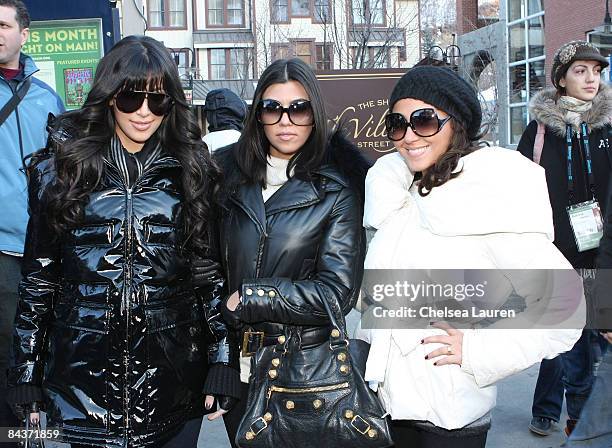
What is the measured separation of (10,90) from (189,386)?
212cm

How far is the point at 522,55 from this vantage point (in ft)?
90.6

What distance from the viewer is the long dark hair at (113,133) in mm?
2553

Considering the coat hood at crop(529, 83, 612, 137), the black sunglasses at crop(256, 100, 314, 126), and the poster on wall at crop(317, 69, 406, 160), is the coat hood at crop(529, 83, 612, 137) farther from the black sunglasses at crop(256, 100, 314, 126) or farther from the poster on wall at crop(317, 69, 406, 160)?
the poster on wall at crop(317, 69, 406, 160)

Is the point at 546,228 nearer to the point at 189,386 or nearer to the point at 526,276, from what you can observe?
the point at 526,276

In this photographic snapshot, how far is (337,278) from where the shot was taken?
264cm

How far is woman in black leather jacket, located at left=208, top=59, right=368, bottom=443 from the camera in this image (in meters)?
2.64

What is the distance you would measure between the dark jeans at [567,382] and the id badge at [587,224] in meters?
0.59

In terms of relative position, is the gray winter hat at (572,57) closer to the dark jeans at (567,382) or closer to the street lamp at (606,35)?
the dark jeans at (567,382)

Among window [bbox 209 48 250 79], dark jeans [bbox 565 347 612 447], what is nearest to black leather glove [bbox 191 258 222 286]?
dark jeans [bbox 565 347 612 447]

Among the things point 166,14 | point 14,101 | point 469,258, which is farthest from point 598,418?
point 166,14

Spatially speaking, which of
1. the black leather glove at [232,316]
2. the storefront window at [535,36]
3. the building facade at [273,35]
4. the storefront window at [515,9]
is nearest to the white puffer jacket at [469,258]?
the black leather glove at [232,316]

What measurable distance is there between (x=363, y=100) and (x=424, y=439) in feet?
19.8

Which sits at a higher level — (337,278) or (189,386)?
(337,278)

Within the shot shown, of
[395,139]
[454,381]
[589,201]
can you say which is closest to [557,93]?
[589,201]
